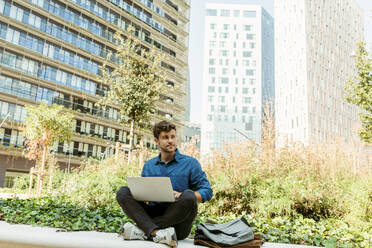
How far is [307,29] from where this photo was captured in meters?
41.8

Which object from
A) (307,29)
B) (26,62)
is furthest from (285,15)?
(26,62)

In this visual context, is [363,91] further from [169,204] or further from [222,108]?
[222,108]

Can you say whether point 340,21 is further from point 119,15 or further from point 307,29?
point 119,15

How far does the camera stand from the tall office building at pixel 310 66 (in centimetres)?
3975

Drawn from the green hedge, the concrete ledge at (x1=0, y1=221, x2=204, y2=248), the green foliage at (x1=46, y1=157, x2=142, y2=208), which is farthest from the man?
the green foliage at (x1=46, y1=157, x2=142, y2=208)

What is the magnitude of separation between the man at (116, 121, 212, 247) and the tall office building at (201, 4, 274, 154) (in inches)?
2464

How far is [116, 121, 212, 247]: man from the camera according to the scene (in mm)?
2398

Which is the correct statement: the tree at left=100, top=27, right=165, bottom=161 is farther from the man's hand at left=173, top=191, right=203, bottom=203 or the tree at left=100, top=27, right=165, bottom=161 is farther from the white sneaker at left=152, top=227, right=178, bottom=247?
the white sneaker at left=152, top=227, right=178, bottom=247

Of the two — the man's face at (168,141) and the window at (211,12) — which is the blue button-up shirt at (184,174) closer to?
the man's face at (168,141)

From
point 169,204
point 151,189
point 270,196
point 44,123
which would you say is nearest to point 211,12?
point 44,123

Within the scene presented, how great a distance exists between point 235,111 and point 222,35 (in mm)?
16581

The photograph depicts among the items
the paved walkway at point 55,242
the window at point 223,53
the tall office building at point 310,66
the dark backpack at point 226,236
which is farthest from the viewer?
the window at point 223,53

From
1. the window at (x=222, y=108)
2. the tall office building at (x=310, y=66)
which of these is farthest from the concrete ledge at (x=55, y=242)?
the window at (x=222, y=108)

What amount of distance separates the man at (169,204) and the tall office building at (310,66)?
3665 centimetres
